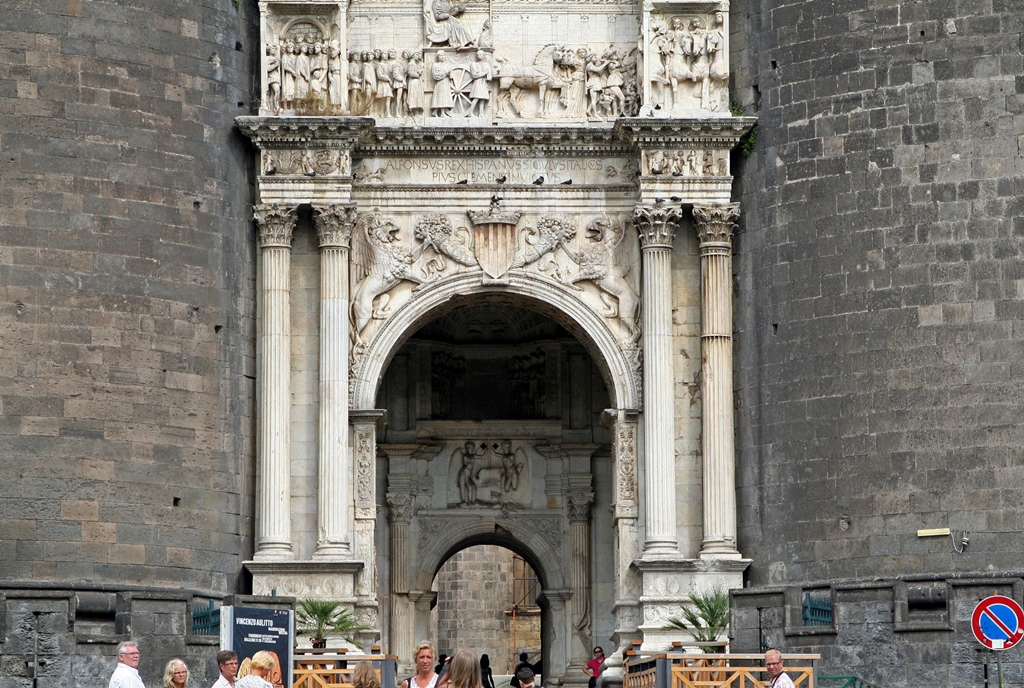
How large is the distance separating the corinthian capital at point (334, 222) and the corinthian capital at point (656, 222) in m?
5.06

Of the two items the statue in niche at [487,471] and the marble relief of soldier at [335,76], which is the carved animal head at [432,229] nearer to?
the marble relief of soldier at [335,76]

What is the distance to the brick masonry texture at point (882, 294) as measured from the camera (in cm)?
3684

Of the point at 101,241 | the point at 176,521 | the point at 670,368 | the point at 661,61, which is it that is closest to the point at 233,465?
the point at 176,521

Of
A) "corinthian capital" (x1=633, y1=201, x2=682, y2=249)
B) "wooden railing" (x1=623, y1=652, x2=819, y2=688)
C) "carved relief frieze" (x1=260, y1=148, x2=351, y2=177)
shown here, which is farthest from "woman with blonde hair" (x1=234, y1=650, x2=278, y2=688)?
"corinthian capital" (x1=633, y1=201, x2=682, y2=249)

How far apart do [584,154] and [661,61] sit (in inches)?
84.9

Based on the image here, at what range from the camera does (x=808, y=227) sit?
3888 cm

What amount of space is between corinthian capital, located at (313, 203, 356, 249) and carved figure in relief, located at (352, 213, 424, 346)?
2.09ft

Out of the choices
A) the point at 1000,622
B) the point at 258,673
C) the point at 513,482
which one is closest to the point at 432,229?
the point at 513,482

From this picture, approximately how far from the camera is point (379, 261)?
131 ft

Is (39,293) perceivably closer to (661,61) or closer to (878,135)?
(661,61)

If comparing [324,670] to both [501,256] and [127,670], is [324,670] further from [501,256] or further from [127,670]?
[501,256]

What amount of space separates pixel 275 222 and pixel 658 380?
7263 mm

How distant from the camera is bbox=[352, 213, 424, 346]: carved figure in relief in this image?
3997 cm

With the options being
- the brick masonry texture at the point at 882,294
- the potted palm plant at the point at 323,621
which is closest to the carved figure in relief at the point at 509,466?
the brick masonry texture at the point at 882,294
